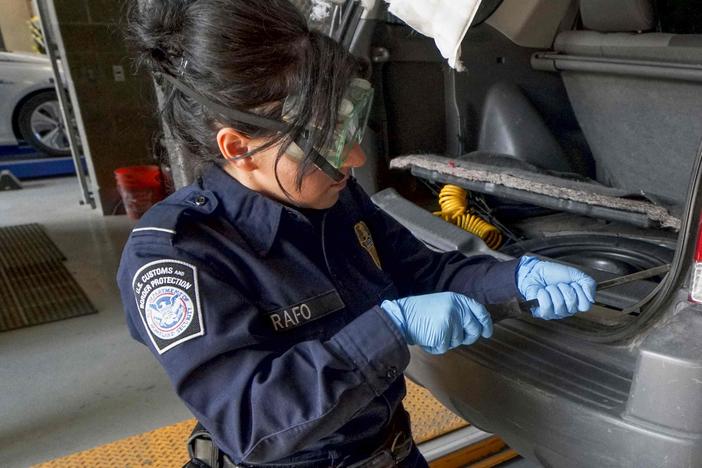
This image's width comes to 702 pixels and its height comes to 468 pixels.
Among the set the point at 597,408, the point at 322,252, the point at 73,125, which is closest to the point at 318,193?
the point at 322,252

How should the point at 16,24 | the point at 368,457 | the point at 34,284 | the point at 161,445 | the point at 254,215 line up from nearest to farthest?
the point at 254,215 < the point at 368,457 < the point at 161,445 < the point at 34,284 < the point at 16,24

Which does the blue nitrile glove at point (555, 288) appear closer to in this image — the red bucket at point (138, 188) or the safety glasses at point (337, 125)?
the safety glasses at point (337, 125)

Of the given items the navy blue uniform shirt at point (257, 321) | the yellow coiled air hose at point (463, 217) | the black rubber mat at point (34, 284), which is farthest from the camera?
the black rubber mat at point (34, 284)

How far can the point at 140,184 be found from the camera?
441cm

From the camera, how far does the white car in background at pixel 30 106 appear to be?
18.6 ft

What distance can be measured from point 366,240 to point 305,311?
0.25 meters

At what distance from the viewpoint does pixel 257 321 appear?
0.86 meters

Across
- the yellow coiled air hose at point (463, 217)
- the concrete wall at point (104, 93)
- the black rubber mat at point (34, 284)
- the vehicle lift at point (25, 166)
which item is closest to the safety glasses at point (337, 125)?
the yellow coiled air hose at point (463, 217)

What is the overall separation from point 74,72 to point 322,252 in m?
4.17

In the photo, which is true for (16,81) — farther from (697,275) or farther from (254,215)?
(697,275)

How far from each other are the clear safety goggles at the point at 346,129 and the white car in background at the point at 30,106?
5.86 m

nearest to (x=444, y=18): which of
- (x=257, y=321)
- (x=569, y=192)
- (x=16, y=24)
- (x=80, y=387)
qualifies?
(x=257, y=321)

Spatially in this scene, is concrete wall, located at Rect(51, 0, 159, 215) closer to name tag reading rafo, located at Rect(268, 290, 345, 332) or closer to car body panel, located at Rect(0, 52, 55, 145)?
car body panel, located at Rect(0, 52, 55, 145)

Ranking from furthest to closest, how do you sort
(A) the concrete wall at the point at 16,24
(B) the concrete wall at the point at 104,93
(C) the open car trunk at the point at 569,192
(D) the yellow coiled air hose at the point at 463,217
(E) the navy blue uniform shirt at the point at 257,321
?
(A) the concrete wall at the point at 16,24 < (B) the concrete wall at the point at 104,93 < (D) the yellow coiled air hose at the point at 463,217 < (C) the open car trunk at the point at 569,192 < (E) the navy blue uniform shirt at the point at 257,321
